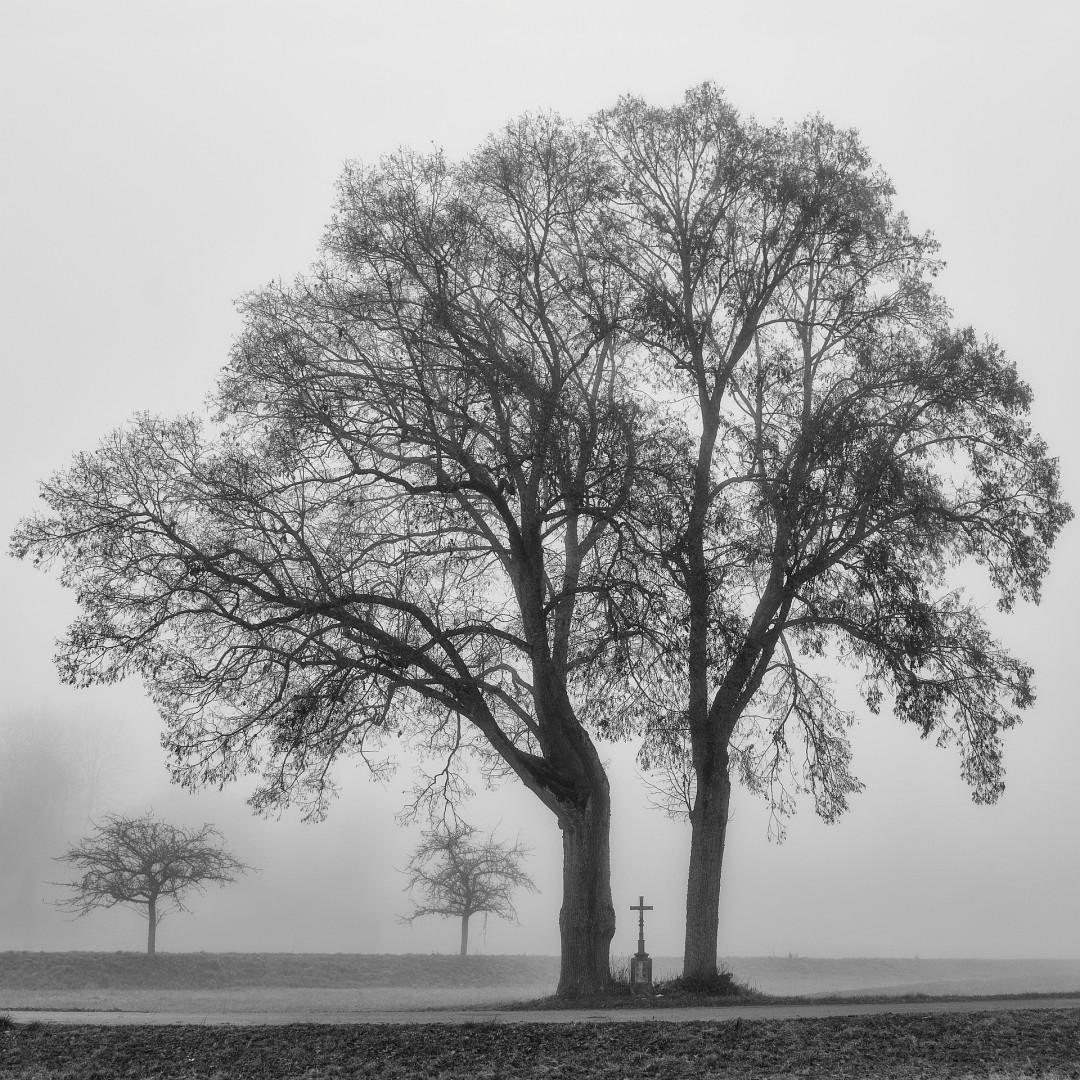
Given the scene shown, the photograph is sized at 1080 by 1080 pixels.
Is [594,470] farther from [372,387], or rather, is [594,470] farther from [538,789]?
[538,789]

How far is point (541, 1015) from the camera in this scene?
52.1 ft

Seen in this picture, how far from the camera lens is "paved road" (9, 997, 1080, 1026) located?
1462cm

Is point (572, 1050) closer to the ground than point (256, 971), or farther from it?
farther from it

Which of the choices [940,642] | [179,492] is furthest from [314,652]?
[940,642]

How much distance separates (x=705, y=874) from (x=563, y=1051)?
26.7 feet

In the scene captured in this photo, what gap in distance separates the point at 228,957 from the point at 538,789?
24467mm

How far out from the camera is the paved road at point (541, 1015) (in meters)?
14.6

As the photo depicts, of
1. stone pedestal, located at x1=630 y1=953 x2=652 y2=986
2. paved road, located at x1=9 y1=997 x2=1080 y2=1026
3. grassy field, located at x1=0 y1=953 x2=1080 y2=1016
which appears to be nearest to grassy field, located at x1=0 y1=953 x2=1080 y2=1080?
paved road, located at x1=9 y1=997 x2=1080 y2=1026

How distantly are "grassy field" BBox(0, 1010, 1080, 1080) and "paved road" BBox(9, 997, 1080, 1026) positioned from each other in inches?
35.1

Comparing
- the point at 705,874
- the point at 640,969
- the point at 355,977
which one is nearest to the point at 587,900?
the point at 640,969

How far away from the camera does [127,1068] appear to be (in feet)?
39.7

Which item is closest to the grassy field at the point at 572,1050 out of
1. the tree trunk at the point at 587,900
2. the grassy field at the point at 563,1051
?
the grassy field at the point at 563,1051

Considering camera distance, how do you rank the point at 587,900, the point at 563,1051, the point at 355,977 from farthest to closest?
the point at 355,977 → the point at 587,900 → the point at 563,1051

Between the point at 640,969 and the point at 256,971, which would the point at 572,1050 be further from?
the point at 256,971
